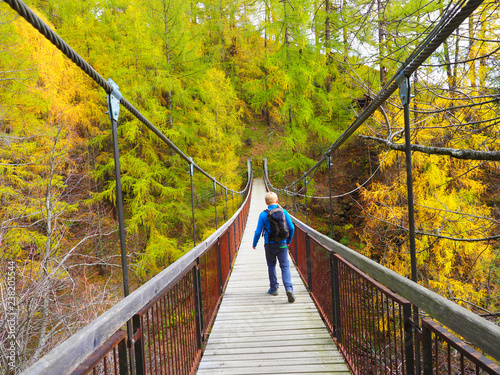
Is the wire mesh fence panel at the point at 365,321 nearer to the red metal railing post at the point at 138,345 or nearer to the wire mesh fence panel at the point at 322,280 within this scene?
the wire mesh fence panel at the point at 322,280

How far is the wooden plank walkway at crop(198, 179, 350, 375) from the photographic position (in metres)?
2.36

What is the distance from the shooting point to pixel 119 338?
3.67 ft

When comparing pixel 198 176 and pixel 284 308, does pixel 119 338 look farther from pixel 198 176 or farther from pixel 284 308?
pixel 198 176

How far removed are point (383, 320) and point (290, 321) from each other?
63.8 inches

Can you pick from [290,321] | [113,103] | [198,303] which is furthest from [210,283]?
[113,103]

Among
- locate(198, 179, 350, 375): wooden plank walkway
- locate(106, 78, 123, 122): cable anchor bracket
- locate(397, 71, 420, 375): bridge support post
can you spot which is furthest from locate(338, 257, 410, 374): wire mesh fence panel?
locate(106, 78, 123, 122): cable anchor bracket

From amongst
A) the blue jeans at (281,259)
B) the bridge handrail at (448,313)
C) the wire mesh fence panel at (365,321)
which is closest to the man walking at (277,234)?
the blue jeans at (281,259)

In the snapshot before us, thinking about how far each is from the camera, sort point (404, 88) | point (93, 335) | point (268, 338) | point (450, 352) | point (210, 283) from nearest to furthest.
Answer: point (93, 335) → point (450, 352) → point (404, 88) → point (268, 338) → point (210, 283)

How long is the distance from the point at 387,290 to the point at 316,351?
4.33 feet

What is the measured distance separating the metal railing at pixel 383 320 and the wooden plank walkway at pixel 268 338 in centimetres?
15

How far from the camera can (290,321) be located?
3.14 m

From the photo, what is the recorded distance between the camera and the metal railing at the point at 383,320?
924mm

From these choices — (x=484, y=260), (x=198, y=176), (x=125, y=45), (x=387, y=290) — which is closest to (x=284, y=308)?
A: (x=387, y=290)

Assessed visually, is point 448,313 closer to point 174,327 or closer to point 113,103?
point 174,327
